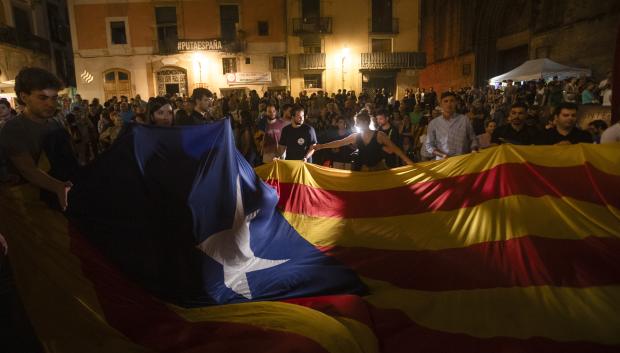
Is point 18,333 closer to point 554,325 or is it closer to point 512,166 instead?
point 554,325

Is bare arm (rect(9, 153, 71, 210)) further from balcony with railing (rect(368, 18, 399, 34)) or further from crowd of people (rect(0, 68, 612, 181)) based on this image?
balcony with railing (rect(368, 18, 399, 34))

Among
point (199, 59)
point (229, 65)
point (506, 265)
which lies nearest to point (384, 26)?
point (229, 65)

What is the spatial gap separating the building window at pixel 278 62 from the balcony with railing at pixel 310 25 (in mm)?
2004

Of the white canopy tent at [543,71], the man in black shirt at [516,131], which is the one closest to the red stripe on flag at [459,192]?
the man in black shirt at [516,131]

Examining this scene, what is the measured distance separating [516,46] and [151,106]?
79.6 ft

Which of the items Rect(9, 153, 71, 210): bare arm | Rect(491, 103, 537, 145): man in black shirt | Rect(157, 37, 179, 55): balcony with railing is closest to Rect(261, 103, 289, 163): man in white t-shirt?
Rect(491, 103, 537, 145): man in black shirt

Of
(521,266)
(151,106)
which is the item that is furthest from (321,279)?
(151,106)

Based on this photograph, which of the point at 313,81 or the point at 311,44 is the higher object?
the point at 311,44

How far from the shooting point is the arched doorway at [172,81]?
Answer: 28.6 metres

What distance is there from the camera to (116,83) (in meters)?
28.3

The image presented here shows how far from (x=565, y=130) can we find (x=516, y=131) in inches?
26.4

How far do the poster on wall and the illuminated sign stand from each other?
223 centimetres

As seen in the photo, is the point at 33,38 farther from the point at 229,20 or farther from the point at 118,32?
the point at 229,20

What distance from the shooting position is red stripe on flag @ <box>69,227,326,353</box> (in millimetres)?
2338
